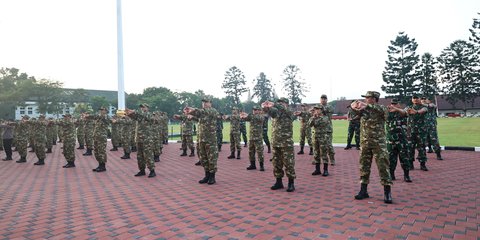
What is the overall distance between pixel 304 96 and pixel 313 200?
250 feet

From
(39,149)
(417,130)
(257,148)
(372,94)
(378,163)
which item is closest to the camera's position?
(378,163)

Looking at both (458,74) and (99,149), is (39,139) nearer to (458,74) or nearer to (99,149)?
(99,149)

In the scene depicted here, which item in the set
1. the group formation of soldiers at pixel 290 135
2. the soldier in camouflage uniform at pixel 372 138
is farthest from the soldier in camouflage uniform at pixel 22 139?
the soldier in camouflage uniform at pixel 372 138

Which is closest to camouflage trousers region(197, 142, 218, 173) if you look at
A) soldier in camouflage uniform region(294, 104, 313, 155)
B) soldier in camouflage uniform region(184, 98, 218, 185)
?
soldier in camouflage uniform region(184, 98, 218, 185)

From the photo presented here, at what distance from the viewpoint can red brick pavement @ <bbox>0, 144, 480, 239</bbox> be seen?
3.83 meters

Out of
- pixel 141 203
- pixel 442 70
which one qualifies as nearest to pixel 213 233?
pixel 141 203

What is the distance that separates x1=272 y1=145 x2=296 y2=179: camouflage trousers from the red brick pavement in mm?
348

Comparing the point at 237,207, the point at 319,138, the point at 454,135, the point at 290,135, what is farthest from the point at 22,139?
the point at 454,135

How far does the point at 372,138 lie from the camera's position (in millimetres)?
5230

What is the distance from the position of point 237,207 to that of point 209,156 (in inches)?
82.6

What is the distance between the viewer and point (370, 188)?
5.97m

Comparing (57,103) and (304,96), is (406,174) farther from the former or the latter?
(304,96)

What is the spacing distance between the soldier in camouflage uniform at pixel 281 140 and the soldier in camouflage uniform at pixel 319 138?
1.62 meters

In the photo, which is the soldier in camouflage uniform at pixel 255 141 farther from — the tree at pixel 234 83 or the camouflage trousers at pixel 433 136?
the tree at pixel 234 83
